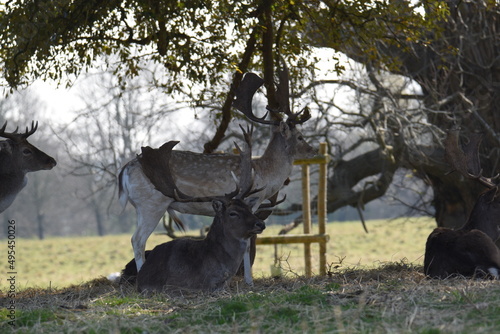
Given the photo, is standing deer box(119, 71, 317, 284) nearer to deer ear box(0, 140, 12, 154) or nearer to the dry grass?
deer ear box(0, 140, 12, 154)

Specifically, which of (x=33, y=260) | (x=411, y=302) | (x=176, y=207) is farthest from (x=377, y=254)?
(x=411, y=302)

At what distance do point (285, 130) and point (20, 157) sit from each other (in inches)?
125

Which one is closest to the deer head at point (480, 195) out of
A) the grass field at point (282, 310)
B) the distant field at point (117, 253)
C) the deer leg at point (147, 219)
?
the grass field at point (282, 310)

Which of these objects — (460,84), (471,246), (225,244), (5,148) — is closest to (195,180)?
(225,244)

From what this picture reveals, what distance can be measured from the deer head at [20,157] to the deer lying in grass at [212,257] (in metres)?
2.47

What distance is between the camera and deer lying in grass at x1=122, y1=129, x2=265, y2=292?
7348 millimetres

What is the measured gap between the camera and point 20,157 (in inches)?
367

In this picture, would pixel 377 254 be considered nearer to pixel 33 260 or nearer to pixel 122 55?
pixel 33 260

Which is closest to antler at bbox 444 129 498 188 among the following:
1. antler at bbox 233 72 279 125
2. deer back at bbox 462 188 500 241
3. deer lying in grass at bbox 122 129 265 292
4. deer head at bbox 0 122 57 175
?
deer back at bbox 462 188 500 241

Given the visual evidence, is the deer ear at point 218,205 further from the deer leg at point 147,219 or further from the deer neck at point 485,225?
the deer neck at point 485,225

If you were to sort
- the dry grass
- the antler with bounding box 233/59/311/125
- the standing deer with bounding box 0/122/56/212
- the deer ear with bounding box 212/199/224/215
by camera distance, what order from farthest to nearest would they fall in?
the antler with bounding box 233/59/311/125 < the standing deer with bounding box 0/122/56/212 < the deer ear with bounding box 212/199/224/215 < the dry grass

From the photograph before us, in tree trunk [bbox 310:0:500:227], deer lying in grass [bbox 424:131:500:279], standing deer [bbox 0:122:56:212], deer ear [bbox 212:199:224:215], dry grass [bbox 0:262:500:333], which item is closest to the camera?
dry grass [bbox 0:262:500:333]

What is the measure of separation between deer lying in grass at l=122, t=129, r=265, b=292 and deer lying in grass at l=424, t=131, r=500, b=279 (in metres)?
1.99

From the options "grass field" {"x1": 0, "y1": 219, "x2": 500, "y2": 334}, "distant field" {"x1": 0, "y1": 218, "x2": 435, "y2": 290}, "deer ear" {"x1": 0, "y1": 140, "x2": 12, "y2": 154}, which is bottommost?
"distant field" {"x1": 0, "y1": 218, "x2": 435, "y2": 290}
